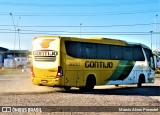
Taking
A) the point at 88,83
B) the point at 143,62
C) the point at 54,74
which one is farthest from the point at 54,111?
the point at 143,62

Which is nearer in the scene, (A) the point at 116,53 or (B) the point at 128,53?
(A) the point at 116,53

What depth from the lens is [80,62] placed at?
899 inches

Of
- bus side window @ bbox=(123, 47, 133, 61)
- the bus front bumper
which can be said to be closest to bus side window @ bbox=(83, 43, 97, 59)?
the bus front bumper

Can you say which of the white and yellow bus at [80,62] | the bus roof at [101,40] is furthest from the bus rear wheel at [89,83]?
the bus roof at [101,40]

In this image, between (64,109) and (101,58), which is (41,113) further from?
(101,58)

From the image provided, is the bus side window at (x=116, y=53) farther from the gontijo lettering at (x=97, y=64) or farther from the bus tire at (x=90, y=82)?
the bus tire at (x=90, y=82)

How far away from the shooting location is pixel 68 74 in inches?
870

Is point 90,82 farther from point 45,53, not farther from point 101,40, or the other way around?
point 45,53

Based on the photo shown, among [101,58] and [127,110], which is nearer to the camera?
[127,110]

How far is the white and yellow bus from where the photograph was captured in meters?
21.9

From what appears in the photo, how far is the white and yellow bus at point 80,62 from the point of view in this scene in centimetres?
2191

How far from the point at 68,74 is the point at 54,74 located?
2.39 ft

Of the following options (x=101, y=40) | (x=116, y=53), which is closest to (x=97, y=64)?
(x=101, y=40)

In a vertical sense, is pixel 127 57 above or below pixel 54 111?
above
